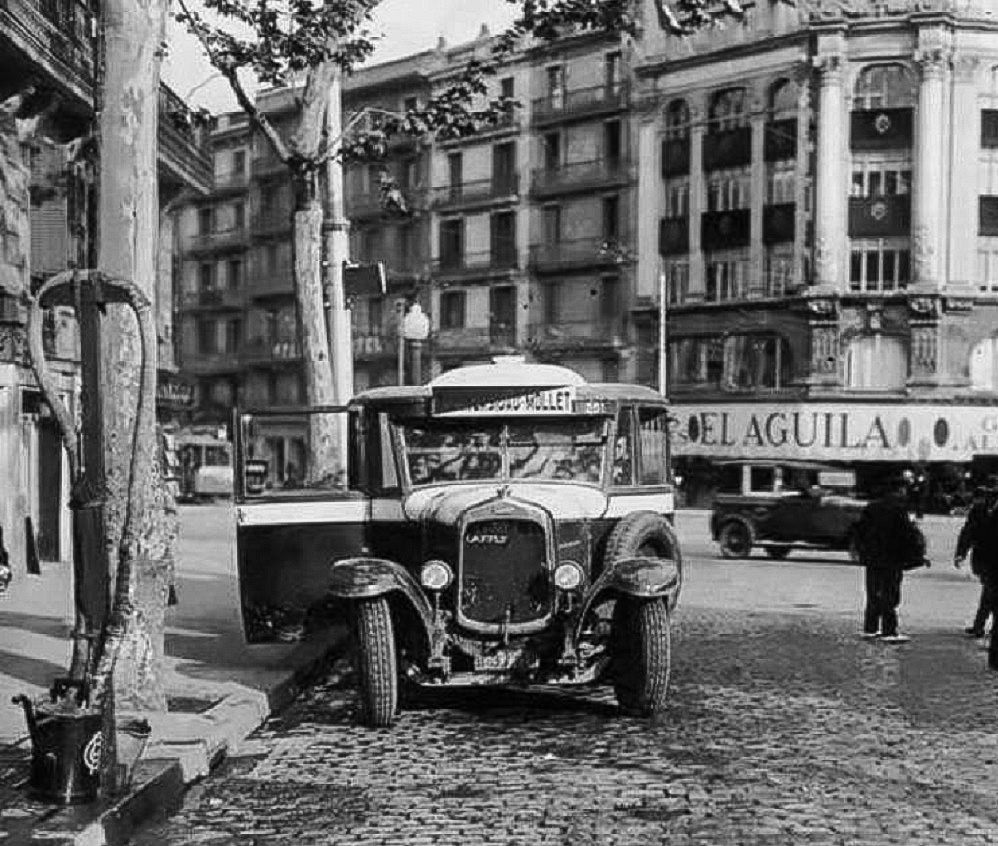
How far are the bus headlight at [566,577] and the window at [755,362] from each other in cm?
4222

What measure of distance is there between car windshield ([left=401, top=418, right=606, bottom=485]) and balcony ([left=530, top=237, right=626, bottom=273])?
148 ft

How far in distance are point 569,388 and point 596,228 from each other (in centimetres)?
4697

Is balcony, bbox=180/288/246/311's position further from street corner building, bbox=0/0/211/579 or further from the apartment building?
street corner building, bbox=0/0/211/579

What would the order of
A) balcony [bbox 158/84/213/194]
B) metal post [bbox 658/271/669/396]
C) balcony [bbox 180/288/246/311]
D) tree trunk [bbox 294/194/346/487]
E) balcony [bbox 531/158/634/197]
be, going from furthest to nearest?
balcony [bbox 180/288/246/311]
balcony [bbox 531/158/634/197]
metal post [bbox 658/271/669/396]
balcony [bbox 158/84/213/194]
tree trunk [bbox 294/194/346/487]

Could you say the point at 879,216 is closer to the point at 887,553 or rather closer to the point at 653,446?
the point at 887,553

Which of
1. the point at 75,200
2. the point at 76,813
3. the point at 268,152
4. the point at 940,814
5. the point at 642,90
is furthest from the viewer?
the point at 268,152

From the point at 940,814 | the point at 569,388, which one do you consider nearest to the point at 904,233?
the point at 569,388

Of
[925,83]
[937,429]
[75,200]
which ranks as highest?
[925,83]

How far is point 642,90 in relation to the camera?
56438 millimetres

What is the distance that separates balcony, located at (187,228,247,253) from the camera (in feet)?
247

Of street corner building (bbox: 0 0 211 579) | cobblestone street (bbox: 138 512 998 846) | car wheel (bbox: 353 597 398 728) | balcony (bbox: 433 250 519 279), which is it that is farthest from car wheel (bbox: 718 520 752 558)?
balcony (bbox: 433 250 519 279)

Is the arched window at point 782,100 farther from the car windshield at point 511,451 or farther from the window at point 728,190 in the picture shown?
the car windshield at point 511,451

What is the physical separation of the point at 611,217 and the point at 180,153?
3285 centimetres

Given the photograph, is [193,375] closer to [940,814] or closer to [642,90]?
[642,90]
